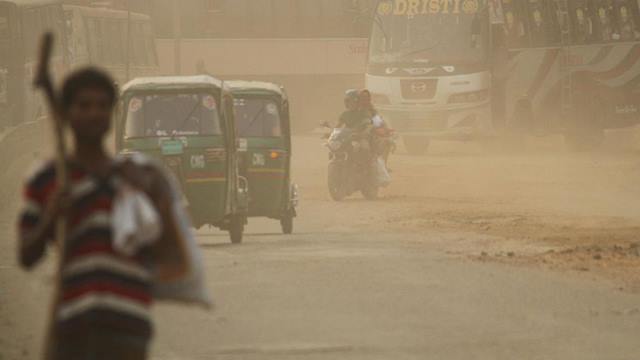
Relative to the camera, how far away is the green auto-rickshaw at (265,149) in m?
24.7

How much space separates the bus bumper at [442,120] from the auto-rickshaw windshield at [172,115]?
22.1 meters

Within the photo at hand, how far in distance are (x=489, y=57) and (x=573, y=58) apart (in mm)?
2350

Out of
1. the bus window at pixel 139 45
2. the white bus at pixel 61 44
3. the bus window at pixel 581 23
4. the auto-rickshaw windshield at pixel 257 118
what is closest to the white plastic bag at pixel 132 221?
the auto-rickshaw windshield at pixel 257 118

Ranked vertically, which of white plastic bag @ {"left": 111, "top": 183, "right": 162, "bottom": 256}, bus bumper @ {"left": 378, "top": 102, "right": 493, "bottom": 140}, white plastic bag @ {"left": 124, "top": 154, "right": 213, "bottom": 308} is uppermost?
white plastic bag @ {"left": 111, "top": 183, "right": 162, "bottom": 256}

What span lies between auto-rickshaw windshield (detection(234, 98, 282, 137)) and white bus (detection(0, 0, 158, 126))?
11008 millimetres

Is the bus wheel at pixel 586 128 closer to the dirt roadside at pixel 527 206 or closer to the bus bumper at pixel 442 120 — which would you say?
the dirt roadside at pixel 527 206

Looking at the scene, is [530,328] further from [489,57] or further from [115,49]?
[115,49]

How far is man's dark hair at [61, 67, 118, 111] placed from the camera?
610cm

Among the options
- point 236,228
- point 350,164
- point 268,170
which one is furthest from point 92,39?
point 236,228

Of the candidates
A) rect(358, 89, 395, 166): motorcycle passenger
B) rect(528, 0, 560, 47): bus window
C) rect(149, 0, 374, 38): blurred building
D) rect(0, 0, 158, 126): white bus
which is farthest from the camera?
A: rect(149, 0, 374, 38): blurred building

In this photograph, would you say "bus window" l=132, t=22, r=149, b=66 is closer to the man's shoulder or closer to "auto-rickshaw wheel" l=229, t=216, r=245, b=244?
"auto-rickshaw wheel" l=229, t=216, r=245, b=244

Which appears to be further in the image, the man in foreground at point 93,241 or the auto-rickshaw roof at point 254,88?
the auto-rickshaw roof at point 254,88

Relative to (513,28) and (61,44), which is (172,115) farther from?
(61,44)

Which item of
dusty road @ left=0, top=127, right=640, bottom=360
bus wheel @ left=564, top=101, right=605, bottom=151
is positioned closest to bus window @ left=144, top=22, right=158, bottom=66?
bus wheel @ left=564, top=101, right=605, bottom=151
